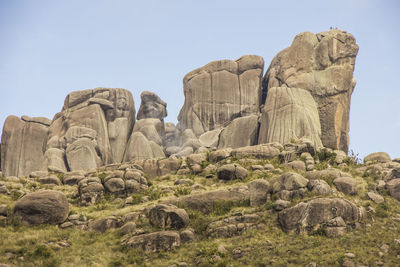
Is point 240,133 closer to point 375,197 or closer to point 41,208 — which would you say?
point 375,197

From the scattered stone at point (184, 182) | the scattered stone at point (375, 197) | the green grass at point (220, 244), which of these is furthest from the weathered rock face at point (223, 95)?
the green grass at point (220, 244)

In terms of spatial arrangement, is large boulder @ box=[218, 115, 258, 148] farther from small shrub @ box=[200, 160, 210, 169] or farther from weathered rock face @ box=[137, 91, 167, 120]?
weathered rock face @ box=[137, 91, 167, 120]

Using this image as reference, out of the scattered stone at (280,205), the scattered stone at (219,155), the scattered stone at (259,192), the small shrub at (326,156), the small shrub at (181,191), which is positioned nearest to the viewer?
the scattered stone at (280,205)

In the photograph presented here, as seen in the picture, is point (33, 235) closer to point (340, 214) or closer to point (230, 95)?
point (340, 214)

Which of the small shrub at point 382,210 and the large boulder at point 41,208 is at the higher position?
the large boulder at point 41,208

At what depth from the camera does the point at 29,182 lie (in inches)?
1629

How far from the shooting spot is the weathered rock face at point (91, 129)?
57594mm

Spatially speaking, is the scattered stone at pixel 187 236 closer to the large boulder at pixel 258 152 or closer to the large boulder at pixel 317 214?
the large boulder at pixel 317 214

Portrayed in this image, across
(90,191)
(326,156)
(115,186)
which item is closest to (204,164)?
(115,186)

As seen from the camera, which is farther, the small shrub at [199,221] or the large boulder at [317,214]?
the small shrub at [199,221]

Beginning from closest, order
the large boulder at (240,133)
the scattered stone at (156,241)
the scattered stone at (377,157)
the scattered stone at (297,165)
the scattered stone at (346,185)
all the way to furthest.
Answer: the scattered stone at (156,241) → the scattered stone at (346,185) → the scattered stone at (297,165) → the scattered stone at (377,157) → the large boulder at (240,133)

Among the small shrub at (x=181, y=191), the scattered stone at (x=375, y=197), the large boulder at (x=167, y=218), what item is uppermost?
the small shrub at (x=181, y=191)

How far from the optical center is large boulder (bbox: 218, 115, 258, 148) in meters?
55.8

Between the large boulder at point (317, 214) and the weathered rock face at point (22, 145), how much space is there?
42.9 meters
